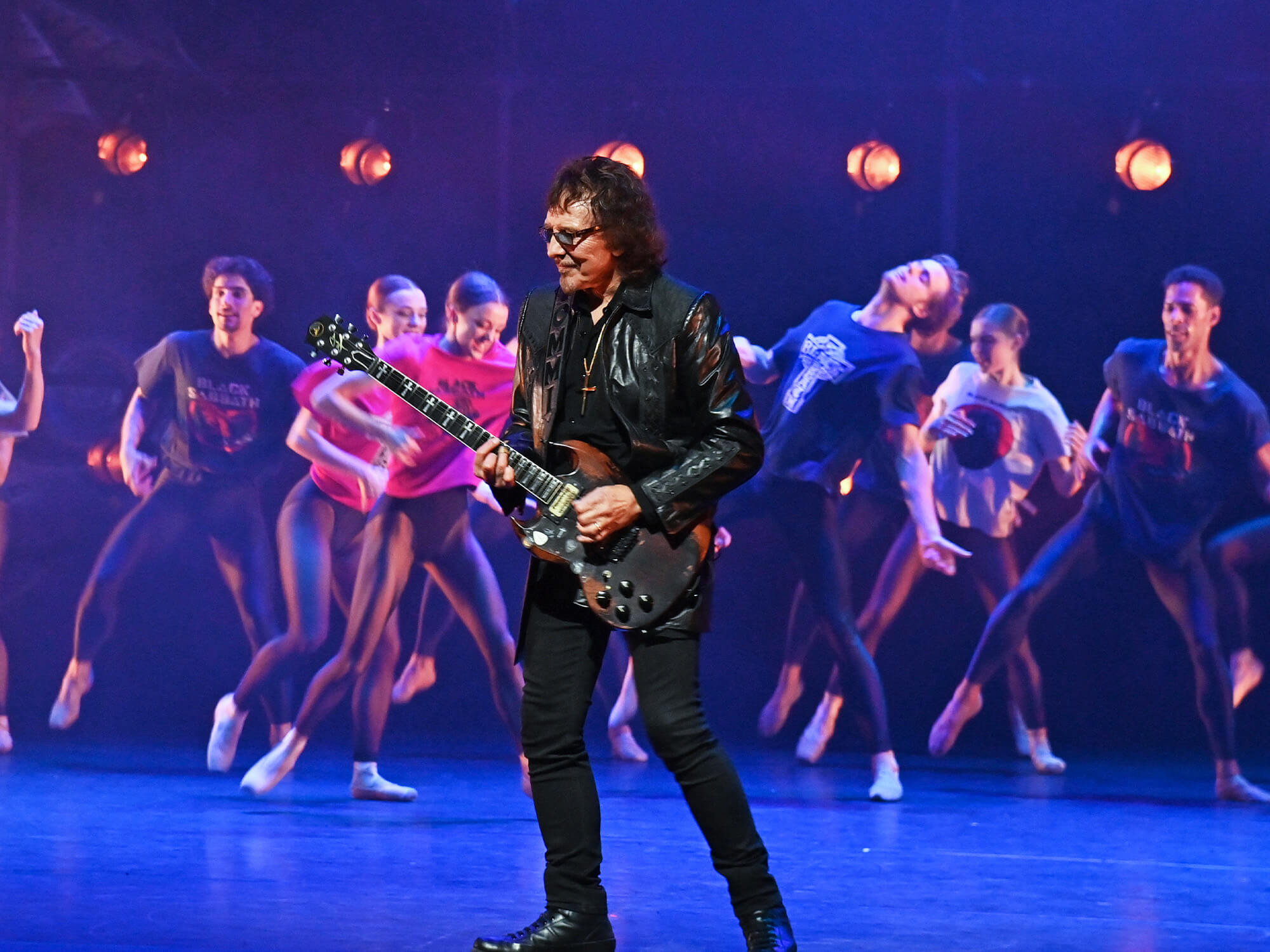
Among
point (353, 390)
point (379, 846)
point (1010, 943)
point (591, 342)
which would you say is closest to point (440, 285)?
point (353, 390)

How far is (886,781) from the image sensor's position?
543 centimetres

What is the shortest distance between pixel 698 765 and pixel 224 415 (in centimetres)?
367

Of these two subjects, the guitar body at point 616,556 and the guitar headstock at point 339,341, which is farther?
the guitar headstock at point 339,341

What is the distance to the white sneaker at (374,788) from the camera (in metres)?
5.29

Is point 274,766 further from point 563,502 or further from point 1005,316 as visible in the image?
point 1005,316

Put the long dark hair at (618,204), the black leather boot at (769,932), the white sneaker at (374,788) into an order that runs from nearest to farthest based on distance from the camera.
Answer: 1. the black leather boot at (769,932)
2. the long dark hair at (618,204)
3. the white sneaker at (374,788)

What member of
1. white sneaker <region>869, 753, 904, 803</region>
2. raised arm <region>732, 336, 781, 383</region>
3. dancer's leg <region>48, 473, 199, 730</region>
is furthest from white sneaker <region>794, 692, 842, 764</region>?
dancer's leg <region>48, 473, 199, 730</region>

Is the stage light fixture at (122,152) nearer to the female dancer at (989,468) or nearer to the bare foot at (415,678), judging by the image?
the bare foot at (415,678)

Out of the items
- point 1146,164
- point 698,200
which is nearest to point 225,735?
point 698,200

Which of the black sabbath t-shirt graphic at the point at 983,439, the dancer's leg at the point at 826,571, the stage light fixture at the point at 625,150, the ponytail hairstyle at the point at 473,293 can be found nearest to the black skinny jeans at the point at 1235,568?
the black sabbath t-shirt graphic at the point at 983,439

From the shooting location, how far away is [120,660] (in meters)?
6.09

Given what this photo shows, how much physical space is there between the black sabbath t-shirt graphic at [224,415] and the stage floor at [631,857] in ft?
4.01

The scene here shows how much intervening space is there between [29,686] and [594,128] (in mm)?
3248

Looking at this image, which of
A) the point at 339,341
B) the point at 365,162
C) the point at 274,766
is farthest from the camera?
the point at 365,162
